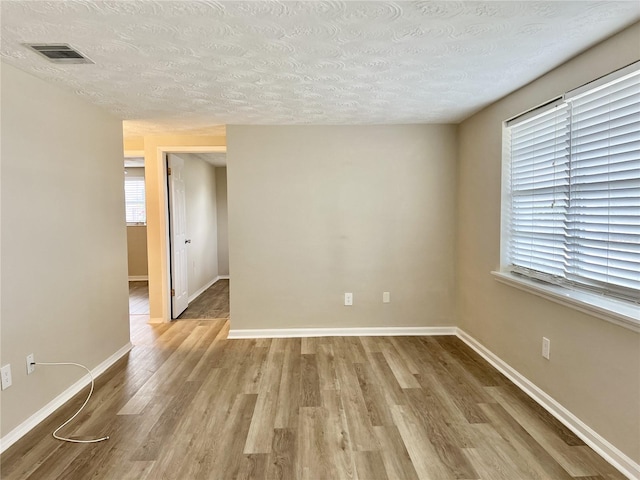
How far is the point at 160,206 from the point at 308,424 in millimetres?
3180

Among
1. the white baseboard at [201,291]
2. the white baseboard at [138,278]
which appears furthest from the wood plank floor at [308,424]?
the white baseboard at [138,278]

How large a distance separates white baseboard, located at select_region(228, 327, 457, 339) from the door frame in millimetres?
1229

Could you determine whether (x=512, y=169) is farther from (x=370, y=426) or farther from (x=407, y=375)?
(x=370, y=426)

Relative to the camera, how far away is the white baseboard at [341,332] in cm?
372

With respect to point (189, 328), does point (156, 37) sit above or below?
above

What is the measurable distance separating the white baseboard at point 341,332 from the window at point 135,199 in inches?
183

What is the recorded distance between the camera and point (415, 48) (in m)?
1.91

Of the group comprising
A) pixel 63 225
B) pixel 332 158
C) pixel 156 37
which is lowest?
pixel 63 225

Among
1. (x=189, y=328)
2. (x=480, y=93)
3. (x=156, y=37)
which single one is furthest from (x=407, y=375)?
(x=156, y=37)

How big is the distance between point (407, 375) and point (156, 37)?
286 cm

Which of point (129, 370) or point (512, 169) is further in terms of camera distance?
point (129, 370)

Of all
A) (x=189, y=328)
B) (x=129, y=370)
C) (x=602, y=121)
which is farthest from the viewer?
(x=189, y=328)

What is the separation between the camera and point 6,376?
199 cm

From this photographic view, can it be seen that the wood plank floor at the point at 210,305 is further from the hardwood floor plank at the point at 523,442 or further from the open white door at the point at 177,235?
the hardwood floor plank at the point at 523,442
